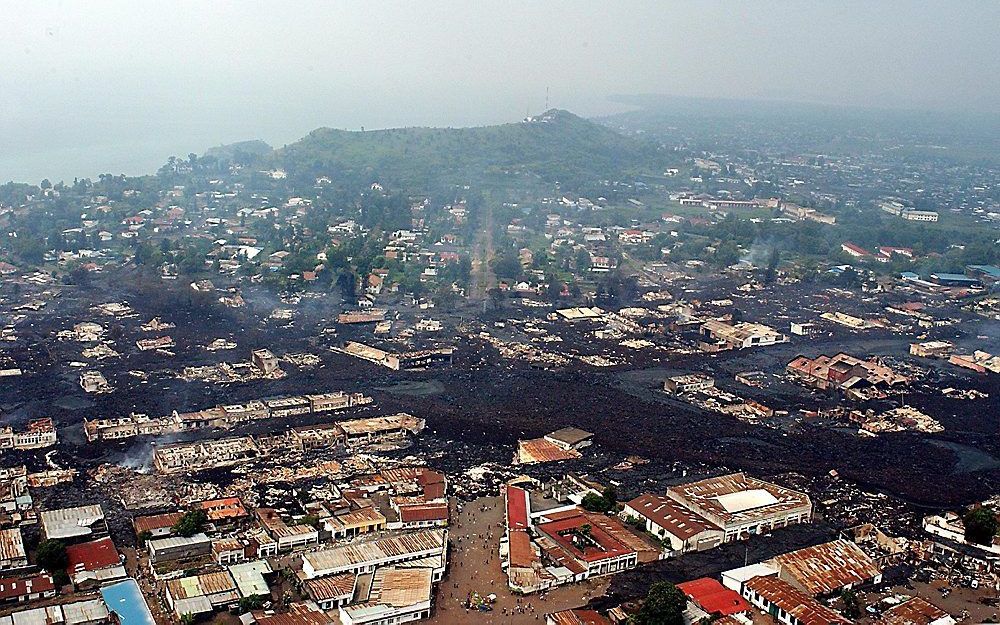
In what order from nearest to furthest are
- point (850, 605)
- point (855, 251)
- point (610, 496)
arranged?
point (850, 605)
point (610, 496)
point (855, 251)

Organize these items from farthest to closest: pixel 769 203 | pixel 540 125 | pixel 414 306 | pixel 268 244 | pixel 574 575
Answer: pixel 540 125 → pixel 769 203 → pixel 268 244 → pixel 414 306 → pixel 574 575

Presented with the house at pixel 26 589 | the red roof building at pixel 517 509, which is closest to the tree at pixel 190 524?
the house at pixel 26 589

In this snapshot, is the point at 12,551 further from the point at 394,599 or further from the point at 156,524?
the point at 394,599

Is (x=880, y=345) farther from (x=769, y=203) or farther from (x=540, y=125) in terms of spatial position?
(x=540, y=125)

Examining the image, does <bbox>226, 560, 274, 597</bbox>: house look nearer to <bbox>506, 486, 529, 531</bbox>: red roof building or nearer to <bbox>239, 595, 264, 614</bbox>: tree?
<bbox>239, 595, 264, 614</bbox>: tree

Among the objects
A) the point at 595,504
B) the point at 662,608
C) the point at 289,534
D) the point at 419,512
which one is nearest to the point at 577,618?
the point at 662,608

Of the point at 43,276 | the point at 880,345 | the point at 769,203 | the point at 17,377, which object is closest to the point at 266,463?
the point at 17,377

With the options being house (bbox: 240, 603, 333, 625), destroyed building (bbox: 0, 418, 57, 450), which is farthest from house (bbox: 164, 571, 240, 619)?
destroyed building (bbox: 0, 418, 57, 450)
